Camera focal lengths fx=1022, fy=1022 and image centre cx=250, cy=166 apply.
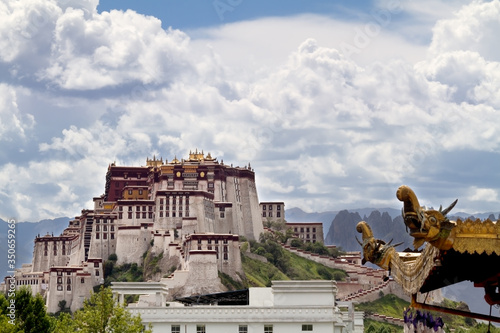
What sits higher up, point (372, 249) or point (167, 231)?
point (167, 231)

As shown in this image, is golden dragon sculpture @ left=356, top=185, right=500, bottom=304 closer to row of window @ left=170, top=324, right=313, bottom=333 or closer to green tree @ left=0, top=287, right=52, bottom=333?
green tree @ left=0, top=287, right=52, bottom=333

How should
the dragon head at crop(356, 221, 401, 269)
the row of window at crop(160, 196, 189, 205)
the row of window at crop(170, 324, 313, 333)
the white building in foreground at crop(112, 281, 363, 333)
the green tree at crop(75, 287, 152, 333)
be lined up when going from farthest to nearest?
1. the row of window at crop(160, 196, 189, 205)
2. the row of window at crop(170, 324, 313, 333)
3. the white building in foreground at crop(112, 281, 363, 333)
4. the green tree at crop(75, 287, 152, 333)
5. the dragon head at crop(356, 221, 401, 269)

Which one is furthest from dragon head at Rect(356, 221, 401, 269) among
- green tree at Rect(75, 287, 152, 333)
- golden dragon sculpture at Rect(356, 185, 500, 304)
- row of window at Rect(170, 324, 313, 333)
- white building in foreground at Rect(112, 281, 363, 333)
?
row of window at Rect(170, 324, 313, 333)

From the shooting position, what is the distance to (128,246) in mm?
136000

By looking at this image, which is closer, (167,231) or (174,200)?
(167,231)

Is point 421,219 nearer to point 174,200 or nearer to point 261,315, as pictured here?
point 261,315

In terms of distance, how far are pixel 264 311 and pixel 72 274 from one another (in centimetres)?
7519

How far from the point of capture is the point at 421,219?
12344mm

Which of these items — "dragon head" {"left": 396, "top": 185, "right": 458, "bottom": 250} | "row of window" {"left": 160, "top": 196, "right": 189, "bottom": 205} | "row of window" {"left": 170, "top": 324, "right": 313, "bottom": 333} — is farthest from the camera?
"row of window" {"left": 160, "top": 196, "right": 189, "bottom": 205}

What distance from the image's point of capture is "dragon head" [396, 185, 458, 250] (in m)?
12.3

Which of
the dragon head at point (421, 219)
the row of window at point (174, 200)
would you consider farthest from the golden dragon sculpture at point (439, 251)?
the row of window at point (174, 200)

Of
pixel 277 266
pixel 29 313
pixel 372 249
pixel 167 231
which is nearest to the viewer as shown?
pixel 372 249

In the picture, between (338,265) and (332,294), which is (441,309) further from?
(338,265)

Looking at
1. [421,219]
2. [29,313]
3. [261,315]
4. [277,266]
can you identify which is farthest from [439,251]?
[277,266]
